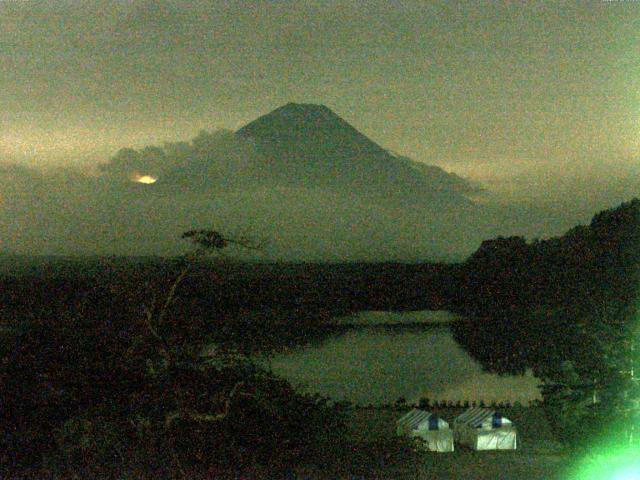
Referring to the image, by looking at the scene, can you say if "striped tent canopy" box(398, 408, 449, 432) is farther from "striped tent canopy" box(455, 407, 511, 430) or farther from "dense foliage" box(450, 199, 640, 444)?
"dense foliage" box(450, 199, 640, 444)

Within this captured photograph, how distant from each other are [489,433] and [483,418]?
254 mm

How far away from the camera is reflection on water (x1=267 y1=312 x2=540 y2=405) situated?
19406mm

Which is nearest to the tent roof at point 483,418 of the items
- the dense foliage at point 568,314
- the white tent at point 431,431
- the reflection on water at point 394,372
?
the white tent at point 431,431

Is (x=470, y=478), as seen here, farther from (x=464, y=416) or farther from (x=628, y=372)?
(x=464, y=416)

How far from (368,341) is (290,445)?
80.4 ft

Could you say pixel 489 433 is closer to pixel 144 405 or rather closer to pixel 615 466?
pixel 615 466

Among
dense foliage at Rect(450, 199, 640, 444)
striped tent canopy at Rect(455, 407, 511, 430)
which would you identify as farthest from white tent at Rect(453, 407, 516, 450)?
dense foliage at Rect(450, 199, 640, 444)

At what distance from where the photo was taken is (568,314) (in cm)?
3472

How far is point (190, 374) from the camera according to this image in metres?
6.88

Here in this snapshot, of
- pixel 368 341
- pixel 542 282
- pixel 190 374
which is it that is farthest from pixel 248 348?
pixel 542 282

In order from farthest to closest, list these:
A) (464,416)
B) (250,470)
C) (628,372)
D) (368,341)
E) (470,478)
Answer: (368,341) < (464,416) < (470,478) < (250,470) < (628,372)

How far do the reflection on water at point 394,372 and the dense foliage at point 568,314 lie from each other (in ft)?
4.23

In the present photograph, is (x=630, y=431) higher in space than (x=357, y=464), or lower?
higher

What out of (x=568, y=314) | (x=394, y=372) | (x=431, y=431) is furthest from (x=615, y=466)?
(x=568, y=314)
